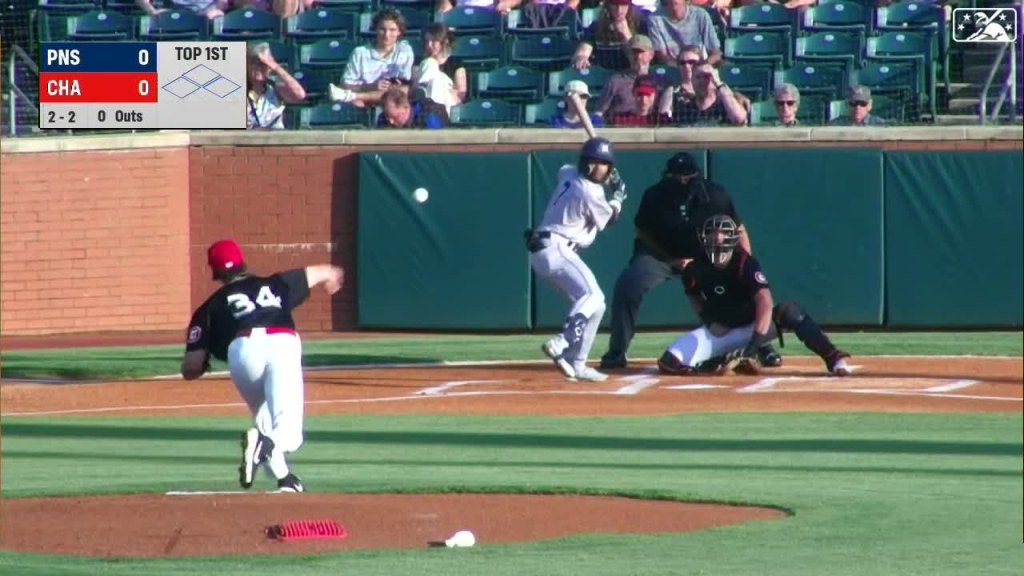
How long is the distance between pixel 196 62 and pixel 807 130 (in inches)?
418

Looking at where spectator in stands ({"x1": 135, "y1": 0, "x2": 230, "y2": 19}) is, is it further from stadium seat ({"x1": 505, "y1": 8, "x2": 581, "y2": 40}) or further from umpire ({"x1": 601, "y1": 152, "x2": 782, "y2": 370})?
umpire ({"x1": 601, "y1": 152, "x2": 782, "y2": 370})

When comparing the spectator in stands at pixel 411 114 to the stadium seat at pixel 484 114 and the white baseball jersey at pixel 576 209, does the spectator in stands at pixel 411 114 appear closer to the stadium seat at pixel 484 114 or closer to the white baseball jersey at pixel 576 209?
the stadium seat at pixel 484 114

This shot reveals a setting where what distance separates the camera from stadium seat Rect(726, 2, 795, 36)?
674 inches

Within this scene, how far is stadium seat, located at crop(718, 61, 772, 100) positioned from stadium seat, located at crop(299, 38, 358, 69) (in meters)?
3.42

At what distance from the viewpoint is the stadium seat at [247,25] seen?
1617 centimetres

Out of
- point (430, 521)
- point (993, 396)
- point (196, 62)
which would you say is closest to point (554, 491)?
point (430, 521)

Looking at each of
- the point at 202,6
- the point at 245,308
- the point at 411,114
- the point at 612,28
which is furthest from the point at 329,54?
the point at 245,308

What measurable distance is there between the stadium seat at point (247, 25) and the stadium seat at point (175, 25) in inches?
5.8

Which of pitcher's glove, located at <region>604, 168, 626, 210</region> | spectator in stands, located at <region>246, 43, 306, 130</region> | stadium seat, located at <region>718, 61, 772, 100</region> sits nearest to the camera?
pitcher's glove, located at <region>604, 168, 626, 210</region>

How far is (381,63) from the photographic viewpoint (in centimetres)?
1650

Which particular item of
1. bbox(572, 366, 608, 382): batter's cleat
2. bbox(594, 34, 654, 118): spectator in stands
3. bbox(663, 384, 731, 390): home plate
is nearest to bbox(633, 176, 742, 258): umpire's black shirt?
bbox(663, 384, 731, 390): home plate

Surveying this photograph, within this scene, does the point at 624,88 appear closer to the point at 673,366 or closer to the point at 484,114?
the point at 484,114

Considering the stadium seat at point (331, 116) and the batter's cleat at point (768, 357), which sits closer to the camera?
A: the batter's cleat at point (768, 357)

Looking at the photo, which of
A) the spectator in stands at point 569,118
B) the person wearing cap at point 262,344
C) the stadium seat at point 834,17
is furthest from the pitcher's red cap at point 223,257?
the stadium seat at point 834,17
